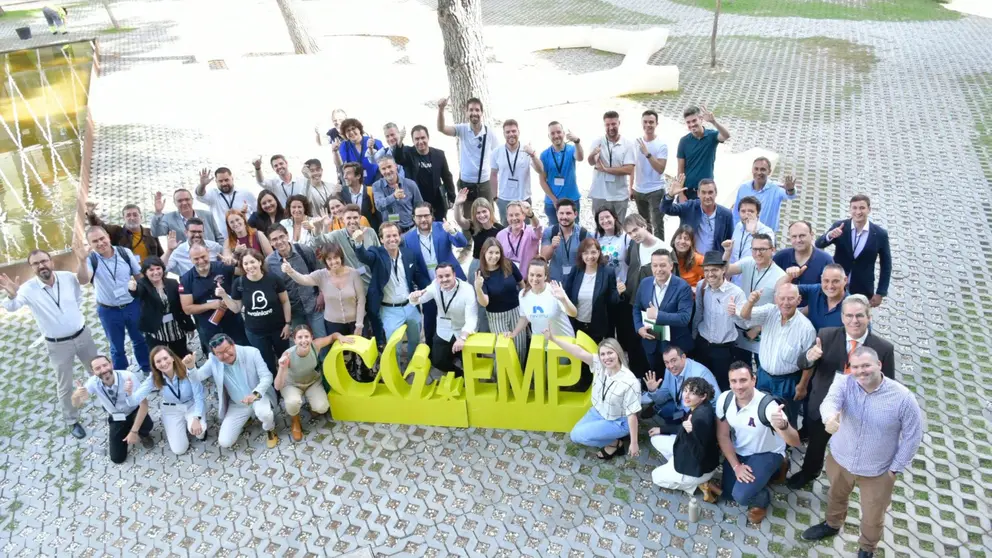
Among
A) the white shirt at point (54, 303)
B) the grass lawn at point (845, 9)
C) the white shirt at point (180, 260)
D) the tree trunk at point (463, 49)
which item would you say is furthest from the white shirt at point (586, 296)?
the grass lawn at point (845, 9)

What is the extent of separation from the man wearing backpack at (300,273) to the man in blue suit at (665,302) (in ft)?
9.90

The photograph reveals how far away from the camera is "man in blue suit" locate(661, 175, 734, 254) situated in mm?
6883

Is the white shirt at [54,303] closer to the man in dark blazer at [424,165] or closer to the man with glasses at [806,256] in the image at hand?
the man in dark blazer at [424,165]

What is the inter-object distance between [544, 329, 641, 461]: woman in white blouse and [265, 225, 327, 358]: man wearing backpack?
2422 millimetres

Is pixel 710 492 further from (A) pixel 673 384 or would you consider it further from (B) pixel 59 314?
(B) pixel 59 314

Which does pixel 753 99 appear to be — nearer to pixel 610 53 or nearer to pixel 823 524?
pixel 610 53

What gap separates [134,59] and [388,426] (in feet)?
62.0

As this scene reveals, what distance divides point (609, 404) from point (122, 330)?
4.91 m

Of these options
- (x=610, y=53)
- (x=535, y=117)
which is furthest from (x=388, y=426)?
(x=610, y=53)

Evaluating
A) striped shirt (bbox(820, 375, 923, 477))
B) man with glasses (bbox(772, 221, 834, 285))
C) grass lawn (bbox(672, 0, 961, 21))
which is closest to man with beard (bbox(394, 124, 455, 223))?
man with glasses (bbox(772, 221, 834, 285))

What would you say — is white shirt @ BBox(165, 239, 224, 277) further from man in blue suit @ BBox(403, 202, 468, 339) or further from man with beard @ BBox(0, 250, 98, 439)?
man in blue suit @ BBox(403, 202, 468, 339)

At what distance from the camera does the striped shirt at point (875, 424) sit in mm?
4445

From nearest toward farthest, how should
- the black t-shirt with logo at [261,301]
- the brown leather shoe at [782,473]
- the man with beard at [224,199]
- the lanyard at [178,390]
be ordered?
the brown leather shoe at [782,473] → the lanyard at [178,390] → the black t-shirt with logo at [261,301] → the man with beard at [224,199]

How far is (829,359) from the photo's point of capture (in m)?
5.15
